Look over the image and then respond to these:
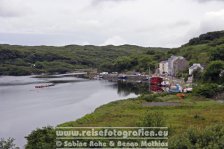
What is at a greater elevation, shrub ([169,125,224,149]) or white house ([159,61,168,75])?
white house ([159,61,168,75])

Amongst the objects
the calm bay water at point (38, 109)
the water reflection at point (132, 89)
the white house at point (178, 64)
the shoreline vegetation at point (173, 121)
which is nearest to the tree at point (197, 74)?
the water reflection at point (132, 89)

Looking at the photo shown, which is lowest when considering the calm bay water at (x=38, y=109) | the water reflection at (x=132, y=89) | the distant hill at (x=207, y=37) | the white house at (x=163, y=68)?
the calm bay water at (x=38, y=109)

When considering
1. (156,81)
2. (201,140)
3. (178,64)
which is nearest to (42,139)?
(201,140)

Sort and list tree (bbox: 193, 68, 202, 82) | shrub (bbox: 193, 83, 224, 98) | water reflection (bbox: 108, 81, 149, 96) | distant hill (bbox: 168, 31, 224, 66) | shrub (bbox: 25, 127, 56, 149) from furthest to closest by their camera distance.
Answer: distant hill (bbox: 168, 31, 224, 66)
tree (bbox: 193, 68, 202, 82)
water reflection (bbox: 108, 81, 149, 96)
shrub (bbox: 193, 83, 224, 98)
shrub (bbox: 25, 127, 56, 149)

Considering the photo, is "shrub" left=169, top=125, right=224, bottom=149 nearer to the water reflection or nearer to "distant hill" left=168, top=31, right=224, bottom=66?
the water reflection

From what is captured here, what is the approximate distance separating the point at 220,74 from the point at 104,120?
50.1m

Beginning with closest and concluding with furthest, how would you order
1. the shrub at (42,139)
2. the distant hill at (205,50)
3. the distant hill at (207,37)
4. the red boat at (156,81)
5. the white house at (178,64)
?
the shrub at (42,139), the distant hill at (205,50), the red boat at (156,81), the white house at (178,64), the distant hill at (207,37)

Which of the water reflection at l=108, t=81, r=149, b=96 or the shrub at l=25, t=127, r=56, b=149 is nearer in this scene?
the shrub at l=25, t=127, r=56, b=149

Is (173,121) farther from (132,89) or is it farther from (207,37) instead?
(207,37)

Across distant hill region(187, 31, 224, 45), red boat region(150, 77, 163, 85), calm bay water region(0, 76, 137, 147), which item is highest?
distant hill region(187, 31, 224, 45)

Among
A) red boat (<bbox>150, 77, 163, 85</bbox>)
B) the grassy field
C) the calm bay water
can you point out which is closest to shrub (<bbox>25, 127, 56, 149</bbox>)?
the grassy field

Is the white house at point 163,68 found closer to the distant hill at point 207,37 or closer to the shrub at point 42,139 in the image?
the distant hill at point 207,37

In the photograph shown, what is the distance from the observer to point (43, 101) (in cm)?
8981

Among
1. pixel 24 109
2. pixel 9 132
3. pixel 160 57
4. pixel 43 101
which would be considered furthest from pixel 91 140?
pixel 160 57
